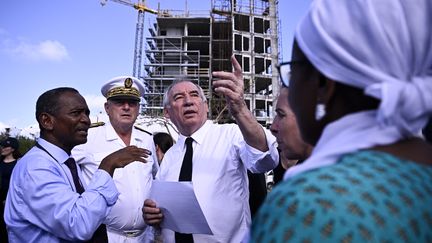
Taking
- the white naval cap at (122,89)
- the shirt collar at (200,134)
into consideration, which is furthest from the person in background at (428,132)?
the white naval cap at (122,89)

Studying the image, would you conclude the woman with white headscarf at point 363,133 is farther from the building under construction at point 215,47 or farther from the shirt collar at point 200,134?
the building under construction at point 215,47

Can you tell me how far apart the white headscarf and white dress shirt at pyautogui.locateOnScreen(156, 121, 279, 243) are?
1705mm

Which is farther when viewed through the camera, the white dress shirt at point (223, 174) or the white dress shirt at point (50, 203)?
the white dress shirt at point (223, 174)

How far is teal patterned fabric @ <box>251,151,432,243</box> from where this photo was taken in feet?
2.30

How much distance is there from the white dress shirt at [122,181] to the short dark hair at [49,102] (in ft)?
3.06

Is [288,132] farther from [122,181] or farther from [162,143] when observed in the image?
[162,143]

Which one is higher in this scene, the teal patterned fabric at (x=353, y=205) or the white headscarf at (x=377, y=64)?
the white headscarf at (x=377, y=64)

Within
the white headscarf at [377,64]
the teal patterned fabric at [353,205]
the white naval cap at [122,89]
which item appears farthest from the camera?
the white naval cap at [122,89]

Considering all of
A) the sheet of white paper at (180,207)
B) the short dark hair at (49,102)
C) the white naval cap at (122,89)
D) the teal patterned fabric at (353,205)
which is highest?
the white naval cap at (122,89)

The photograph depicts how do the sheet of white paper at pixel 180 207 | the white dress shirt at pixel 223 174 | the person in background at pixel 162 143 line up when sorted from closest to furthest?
the sheet of white paper at pixel 180 207
the white dress shirt at pixel 223 174
the person in background at pixel 162 143

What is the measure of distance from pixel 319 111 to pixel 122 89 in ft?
10.7

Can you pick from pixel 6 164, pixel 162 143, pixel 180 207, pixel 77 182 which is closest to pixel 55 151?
pixel 77 182

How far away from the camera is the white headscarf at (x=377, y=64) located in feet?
2.66

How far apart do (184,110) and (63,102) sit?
107 centimetres
